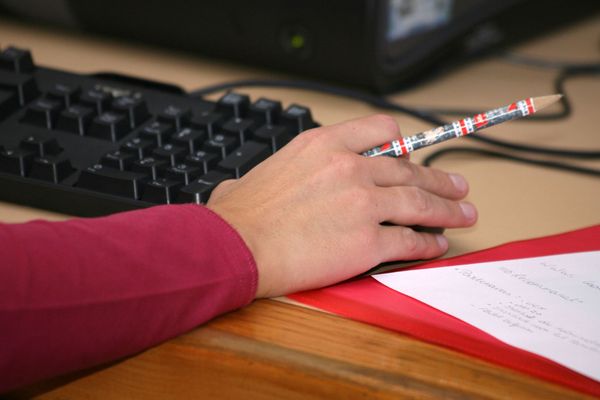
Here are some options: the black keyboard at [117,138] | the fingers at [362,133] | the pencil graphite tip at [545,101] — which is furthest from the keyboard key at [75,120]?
the pencil graphite tip at [545,101]

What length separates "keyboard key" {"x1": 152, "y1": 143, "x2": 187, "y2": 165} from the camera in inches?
28.8

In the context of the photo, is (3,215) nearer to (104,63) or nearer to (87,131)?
(87,131)

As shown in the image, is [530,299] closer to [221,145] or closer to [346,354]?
[346,354]

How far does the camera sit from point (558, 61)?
3.54 ft

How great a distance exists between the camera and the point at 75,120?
2.59 ft

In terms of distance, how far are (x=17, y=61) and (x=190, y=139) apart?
0.22 m

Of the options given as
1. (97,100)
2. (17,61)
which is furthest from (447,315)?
(17,61)

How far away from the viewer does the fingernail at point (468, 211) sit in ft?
2.34

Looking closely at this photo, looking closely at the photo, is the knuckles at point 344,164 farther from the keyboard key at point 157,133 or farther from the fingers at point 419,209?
the keyboard key at point 157,133

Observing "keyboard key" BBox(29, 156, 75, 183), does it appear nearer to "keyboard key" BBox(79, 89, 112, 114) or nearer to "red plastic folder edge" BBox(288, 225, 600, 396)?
"keyboard key" BBox(79, 89, 112, 114)

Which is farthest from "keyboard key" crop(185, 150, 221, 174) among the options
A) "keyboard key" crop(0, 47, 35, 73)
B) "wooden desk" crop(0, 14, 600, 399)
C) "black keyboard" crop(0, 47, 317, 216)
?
"keyboard key" crop(0, 47, 35, 73)

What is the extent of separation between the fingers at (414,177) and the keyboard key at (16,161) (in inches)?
10.3

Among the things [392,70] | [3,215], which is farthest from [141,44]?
[3,215]

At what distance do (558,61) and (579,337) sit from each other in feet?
1.86
